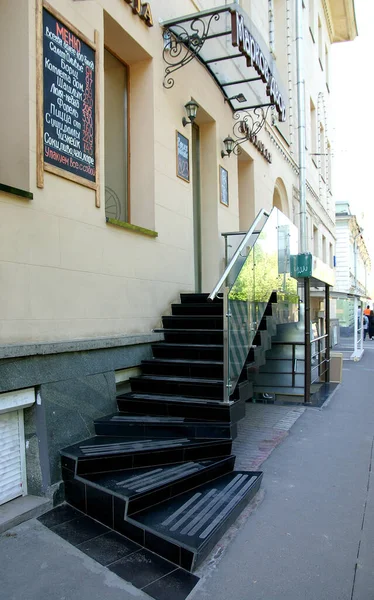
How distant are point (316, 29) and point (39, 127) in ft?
59.1

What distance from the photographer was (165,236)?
21.9ft

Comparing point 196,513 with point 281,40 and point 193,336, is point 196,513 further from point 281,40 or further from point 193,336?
point 281,40

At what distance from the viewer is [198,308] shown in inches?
259

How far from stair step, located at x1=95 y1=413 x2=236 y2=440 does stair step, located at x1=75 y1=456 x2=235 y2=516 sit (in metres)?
0.37

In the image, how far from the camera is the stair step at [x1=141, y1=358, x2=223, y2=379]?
5289mm

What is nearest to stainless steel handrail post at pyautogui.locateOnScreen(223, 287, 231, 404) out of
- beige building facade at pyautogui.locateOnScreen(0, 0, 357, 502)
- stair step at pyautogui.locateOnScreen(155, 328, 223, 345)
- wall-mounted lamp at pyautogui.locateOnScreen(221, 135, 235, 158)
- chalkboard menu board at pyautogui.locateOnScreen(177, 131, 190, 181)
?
stair step at pyautogui.locateOnScreen(155, 328, 223, 345)

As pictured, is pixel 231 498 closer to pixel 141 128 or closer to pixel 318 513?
pixel 318 513

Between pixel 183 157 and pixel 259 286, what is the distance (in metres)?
2.39

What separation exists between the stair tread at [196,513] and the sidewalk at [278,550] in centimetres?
16

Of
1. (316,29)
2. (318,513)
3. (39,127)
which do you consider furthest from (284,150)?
(318,513)

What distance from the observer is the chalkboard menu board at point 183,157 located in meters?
7.09

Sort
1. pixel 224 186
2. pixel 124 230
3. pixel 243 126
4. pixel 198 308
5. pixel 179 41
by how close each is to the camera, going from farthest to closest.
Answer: pixel 243 126 → pixel 224 186 → pixel 179 41 → pixel 198 308 → pixel 124 230

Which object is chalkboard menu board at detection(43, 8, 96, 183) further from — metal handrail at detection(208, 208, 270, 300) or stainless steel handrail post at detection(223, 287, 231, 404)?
stainless steel handrail post at detection(223, 287, 231, 404)

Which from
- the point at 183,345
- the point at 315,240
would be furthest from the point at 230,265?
the point at 315,240
